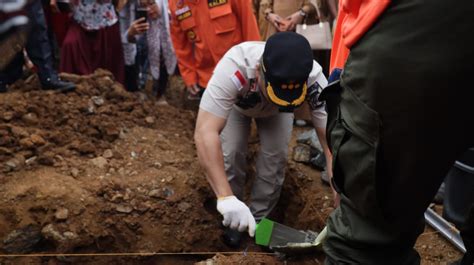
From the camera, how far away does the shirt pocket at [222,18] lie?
3.56 metres

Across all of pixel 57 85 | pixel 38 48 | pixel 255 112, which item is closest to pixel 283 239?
pixel 255 112

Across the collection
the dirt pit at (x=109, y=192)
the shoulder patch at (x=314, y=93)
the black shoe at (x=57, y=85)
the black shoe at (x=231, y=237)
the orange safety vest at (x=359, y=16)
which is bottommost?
the black shoe at (x=231, y=237)

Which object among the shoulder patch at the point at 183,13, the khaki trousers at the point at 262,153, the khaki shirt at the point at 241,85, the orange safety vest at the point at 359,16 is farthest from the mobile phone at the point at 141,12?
the orange safety vest at the point at 359,16

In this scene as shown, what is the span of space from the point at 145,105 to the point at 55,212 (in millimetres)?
1545

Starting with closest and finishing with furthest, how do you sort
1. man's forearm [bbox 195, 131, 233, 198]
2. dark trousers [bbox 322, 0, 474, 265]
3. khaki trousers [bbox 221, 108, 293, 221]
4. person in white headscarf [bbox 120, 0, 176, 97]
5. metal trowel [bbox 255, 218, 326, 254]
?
1. dark trousers [bbox 322, 0, 474, 265]
2. metal trowel [bbox 255, 218, 326, 254]
3. man's forearm [bbox 195, 131, 233, 198]
4. khaki trousers [bbox 221, 108, 293, 221]
5. person in white headscarf [bbox 120, 0, 176, 97]

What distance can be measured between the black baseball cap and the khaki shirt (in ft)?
0.78

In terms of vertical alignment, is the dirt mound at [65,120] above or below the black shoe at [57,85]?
below

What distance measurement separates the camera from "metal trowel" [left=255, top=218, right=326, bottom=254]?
2.18 metres

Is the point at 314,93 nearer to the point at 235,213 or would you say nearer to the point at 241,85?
the point at 241,85

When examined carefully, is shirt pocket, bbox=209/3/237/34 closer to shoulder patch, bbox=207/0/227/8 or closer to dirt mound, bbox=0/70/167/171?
shoulder patch, bbox=207/0/227/8

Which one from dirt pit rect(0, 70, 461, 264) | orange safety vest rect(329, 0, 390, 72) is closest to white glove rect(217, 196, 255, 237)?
dirt pit rect(0, 70, 461, 264)

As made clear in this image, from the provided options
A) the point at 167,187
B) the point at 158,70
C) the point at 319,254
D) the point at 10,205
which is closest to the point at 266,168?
the point at 167,187

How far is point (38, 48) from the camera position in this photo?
344 centimetres

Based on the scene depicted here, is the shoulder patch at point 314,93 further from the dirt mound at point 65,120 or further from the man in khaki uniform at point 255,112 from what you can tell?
the dirt mound at point 65,120
